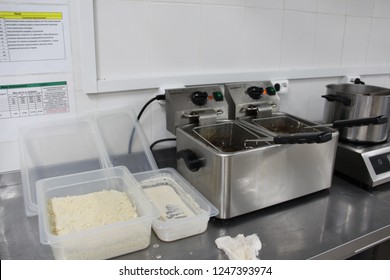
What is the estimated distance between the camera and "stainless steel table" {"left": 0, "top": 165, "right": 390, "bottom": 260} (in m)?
0.79

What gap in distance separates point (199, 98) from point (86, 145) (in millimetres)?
396

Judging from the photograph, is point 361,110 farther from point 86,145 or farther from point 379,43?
point 86,145

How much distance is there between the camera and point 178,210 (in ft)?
2.90

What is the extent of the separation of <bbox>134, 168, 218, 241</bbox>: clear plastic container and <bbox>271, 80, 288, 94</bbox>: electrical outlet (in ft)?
2.01

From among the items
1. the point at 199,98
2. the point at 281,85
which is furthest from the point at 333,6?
the point at 199,98

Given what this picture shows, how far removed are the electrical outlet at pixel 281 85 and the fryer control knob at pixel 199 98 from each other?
1.28 feet

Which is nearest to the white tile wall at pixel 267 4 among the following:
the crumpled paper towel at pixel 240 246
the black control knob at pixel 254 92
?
the black control knob at pixel 254 92

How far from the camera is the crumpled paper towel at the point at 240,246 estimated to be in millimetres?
768

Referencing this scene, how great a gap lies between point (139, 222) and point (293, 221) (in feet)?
1.44

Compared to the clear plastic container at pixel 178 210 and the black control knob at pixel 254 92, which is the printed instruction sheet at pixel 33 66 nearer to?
the clear plastic container at pixel 178 210

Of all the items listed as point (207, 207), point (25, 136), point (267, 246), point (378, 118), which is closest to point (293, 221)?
point (267, 246)

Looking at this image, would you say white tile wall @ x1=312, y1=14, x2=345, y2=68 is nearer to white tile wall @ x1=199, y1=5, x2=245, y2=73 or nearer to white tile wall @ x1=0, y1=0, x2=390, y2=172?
white tile wall @ x1=0, y1=0, x2=390, y2=172

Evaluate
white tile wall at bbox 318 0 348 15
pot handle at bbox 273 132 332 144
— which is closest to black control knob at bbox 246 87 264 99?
pot handle at bbox 273 132 332 144

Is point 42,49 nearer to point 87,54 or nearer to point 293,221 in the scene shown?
point 87,54
